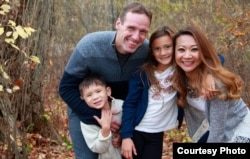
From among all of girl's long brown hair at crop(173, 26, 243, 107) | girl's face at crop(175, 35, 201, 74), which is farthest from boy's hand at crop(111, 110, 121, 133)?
girl's face at crop(175, 35, 201, 74)

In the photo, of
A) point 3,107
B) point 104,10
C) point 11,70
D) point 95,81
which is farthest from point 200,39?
point 104,10

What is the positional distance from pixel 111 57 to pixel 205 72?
78 centimetres

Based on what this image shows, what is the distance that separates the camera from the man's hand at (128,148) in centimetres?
359

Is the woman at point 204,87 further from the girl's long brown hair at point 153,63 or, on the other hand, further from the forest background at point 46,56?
the forest background at point 46,56

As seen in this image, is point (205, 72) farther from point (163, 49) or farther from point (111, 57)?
point (111, 57)

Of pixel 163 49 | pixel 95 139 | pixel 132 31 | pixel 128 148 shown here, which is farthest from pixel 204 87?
pixel 95 139

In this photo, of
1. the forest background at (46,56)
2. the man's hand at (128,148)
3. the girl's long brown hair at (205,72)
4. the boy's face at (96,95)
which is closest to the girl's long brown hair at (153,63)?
the girl's long brown hair at (205,72)

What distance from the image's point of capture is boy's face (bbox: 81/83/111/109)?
11.8 ft

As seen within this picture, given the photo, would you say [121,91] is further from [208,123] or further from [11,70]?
[11,70]

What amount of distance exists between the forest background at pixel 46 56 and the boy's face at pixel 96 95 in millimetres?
720

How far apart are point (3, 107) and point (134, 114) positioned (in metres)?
1.55

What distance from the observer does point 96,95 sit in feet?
11.9

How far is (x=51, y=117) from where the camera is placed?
7.39m

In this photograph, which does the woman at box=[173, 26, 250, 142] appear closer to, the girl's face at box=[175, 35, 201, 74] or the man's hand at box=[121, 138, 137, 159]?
the girl's face at box=[175, 35, 201, 74]
